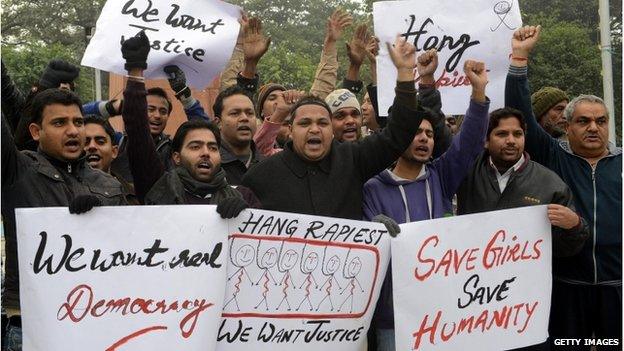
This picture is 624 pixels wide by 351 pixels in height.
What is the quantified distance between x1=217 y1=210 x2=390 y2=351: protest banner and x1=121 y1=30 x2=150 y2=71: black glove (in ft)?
3.06

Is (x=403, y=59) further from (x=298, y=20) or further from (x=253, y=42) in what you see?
(x=298, y=20)

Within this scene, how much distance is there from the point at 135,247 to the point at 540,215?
7.42 ft

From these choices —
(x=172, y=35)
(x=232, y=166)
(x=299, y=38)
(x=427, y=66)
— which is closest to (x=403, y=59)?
(x=427, y=66)

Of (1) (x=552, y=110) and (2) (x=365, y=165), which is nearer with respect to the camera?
(2) (x=365, y=165)

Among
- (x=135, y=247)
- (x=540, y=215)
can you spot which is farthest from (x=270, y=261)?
(x=540, y=215)

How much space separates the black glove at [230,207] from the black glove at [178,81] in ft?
5.68

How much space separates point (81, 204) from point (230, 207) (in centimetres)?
70

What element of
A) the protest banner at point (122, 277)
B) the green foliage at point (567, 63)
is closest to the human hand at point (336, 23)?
the protest banner at point (122, 277)

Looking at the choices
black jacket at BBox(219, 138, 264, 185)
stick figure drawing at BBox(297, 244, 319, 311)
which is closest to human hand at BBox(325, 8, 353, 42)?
black jacket at BBox(219, 138, 264, 185)

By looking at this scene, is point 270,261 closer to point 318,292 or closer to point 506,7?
point 318,292

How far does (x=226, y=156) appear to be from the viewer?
5.88 m

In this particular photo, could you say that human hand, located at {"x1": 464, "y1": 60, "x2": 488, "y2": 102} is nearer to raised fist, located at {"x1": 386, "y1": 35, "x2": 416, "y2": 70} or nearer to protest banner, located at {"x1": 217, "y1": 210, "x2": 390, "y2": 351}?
raised fist, located at {"x1": 386, "y1": 35, "x2": 416, "y2": 70}

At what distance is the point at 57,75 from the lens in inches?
239

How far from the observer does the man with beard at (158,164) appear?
15.4 feet
